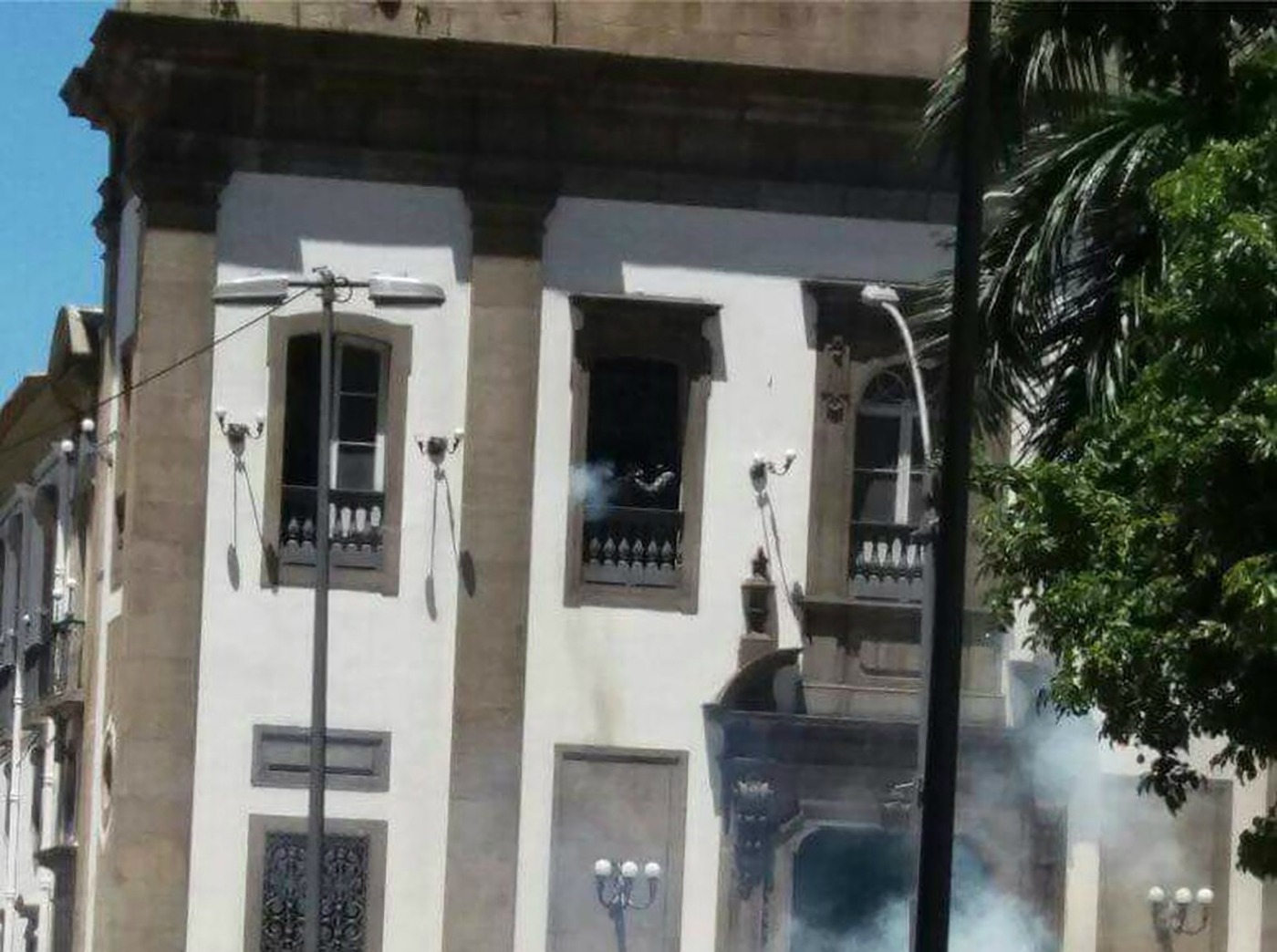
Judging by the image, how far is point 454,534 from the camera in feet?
125

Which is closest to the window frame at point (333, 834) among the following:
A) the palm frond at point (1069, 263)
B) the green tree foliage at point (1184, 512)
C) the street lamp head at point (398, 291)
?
the street lamp head at point (398, 291)

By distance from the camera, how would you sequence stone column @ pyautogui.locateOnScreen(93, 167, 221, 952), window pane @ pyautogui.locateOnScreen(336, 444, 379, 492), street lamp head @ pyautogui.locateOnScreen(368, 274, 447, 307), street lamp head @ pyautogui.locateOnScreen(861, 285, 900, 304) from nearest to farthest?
street lamp head @ pyautogui.locateOnScreen(368, 274, 447, 307) → street lamp head @ pyautogui.locateOnScreen(861, 285, 900, 304) → stone column @ pyautogui.locateOnScreen(93, 167, 221, 952) → window pane @ pyautogui.locateOnScreen(336, 444, 379, 492)

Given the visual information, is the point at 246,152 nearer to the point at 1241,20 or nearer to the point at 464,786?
the point at 464,786

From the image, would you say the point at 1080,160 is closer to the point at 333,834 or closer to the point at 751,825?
the point at 751,825

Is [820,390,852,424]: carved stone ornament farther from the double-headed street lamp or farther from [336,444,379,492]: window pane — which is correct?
the double-headed street lamp

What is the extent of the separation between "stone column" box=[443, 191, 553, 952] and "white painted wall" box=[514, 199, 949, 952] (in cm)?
17

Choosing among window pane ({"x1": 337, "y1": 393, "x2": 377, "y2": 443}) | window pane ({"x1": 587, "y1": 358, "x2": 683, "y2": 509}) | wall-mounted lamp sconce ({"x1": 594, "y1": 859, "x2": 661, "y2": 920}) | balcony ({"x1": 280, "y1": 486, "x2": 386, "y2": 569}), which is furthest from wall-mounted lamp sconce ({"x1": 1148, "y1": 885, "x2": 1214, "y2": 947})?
window pane ({"x1": 337, "y1": 393, "x2": 377, "y2": 443})

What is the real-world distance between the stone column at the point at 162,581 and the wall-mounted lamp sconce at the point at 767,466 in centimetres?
537

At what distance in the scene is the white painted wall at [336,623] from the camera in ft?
124

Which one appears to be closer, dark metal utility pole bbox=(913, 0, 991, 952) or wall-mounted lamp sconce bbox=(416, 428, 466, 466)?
dark metal utility pole bbox=(913, 0, 991, 952)

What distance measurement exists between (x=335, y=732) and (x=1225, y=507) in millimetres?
18106

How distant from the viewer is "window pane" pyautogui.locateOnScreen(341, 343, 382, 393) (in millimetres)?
38375

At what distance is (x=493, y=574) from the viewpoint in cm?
3816

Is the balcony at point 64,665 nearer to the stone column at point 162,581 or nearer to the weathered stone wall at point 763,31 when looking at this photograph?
the stone column at point 162,581
